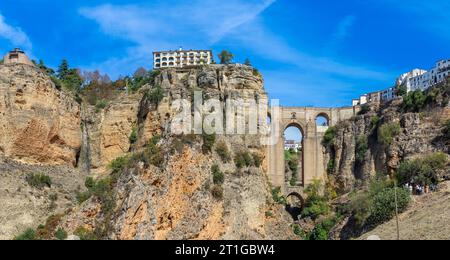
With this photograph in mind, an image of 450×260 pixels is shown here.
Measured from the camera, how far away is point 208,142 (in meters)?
40.8

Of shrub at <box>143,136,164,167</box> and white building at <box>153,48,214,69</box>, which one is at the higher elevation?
white building at <box>153,48,214,69</box>

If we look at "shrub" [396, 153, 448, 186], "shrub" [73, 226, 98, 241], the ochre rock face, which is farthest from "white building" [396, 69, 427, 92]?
"shrub" [73, 226, 98, 241]

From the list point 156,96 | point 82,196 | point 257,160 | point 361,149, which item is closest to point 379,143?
point 361,149

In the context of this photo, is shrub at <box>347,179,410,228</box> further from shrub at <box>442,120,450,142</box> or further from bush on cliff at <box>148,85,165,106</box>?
bush on cliff at <box>148,85,165,106</box>

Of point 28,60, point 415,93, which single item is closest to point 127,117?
point 28,60

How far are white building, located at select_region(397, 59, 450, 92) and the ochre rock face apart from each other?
155 ft

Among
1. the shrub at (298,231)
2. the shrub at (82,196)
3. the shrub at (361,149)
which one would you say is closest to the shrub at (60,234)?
the shrub at (82,196)

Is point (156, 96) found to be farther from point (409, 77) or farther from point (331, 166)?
point (409, 77)

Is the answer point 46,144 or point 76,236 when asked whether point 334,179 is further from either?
point 76,236

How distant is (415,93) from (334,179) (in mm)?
9679

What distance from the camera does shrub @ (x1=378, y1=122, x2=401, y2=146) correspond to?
190 ft

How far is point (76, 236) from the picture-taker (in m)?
34.9

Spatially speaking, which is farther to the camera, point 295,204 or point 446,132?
point 295,204

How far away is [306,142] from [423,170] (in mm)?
16864
